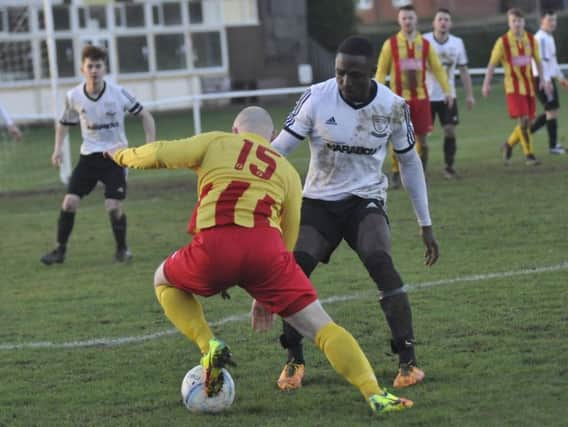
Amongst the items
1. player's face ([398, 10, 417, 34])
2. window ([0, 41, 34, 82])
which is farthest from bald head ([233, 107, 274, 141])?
window ([0, 41, 34, 82])

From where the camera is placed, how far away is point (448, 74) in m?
15.9

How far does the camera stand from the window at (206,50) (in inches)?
1517

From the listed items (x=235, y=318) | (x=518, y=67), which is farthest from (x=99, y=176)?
(x=518, y=67)

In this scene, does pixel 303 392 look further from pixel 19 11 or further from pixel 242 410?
pixel 19 11

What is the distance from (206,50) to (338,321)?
3108cm

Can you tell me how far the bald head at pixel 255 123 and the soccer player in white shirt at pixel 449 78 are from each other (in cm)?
954

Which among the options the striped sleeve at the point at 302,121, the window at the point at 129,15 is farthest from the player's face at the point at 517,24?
the window at the point at 129,15

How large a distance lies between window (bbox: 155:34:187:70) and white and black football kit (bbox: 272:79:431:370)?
31538 mm

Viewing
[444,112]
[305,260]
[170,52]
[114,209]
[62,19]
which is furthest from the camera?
[170,52]

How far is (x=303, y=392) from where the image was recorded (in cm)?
652

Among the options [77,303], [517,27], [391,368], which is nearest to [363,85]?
[391,368]

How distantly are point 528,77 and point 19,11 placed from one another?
22.4 meters

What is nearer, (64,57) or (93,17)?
(64,57)

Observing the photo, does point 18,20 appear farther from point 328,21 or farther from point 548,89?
point 548,89
